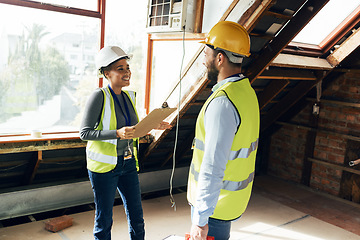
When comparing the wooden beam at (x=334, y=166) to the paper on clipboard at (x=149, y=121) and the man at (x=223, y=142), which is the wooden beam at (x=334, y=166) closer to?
the paper on clipboard at (x=149, y=121)

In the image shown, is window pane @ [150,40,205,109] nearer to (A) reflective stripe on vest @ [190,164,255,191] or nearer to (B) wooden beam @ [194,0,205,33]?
(B) wooden beam @ [194,0,205,33]

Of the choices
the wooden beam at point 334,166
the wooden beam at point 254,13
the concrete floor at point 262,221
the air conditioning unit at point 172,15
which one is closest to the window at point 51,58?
the air conditioning unit at point 172,15

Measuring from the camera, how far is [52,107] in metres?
3.20

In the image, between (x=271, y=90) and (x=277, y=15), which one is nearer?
(x=277, y=15)

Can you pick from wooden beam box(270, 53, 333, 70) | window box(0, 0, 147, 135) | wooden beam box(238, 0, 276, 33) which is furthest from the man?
window box(0, 0, 147, 135)

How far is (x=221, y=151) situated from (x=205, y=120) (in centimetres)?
16

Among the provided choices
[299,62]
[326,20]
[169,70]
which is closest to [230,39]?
[169,70]

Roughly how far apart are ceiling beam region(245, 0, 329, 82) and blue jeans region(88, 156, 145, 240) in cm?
158

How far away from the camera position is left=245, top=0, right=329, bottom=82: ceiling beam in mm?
3037

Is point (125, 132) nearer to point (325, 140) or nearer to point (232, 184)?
point (232, 184)

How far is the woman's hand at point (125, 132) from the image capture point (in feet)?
7.38

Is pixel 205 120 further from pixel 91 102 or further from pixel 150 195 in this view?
pixel 150 195

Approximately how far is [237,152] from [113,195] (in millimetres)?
1103

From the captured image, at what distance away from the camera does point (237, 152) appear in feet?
5.23
